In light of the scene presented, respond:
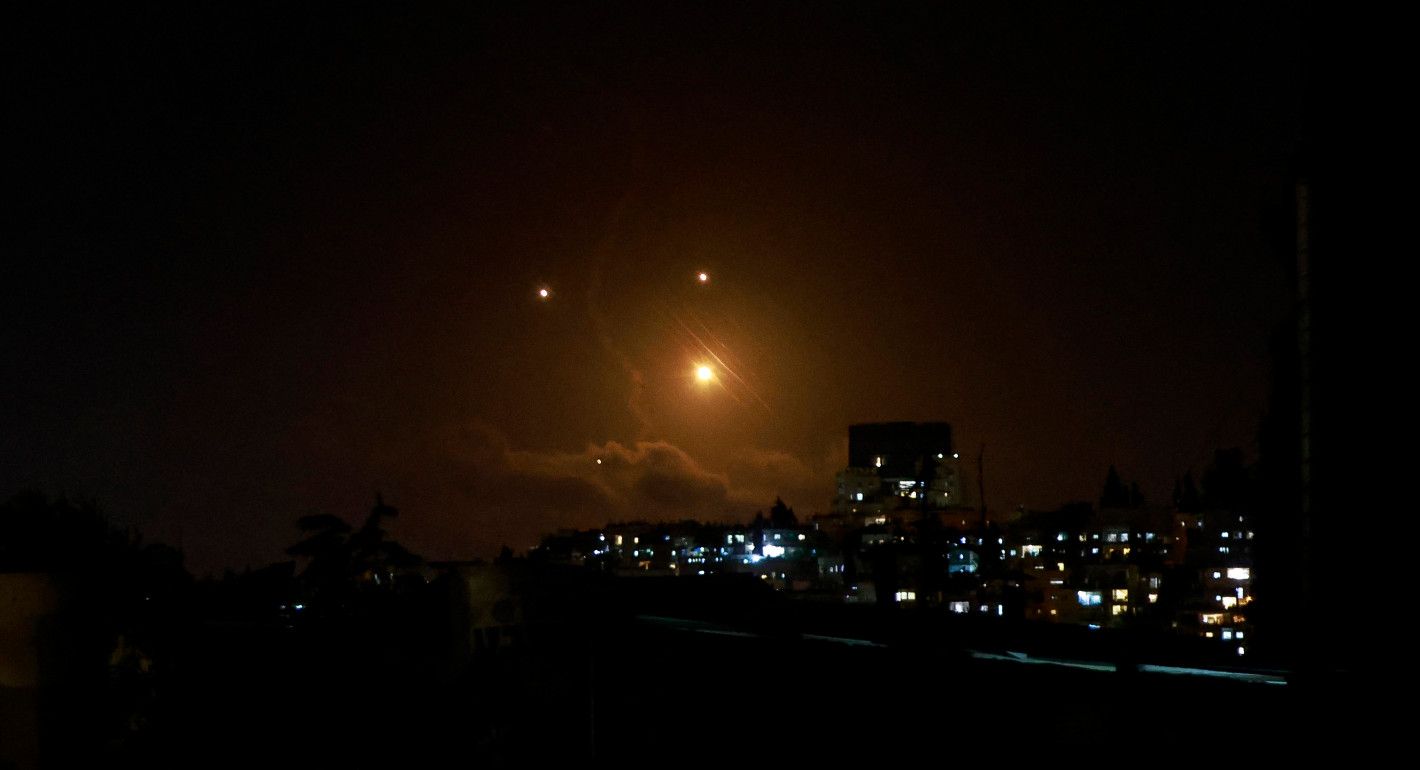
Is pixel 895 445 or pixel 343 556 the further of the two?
pixel 895 445

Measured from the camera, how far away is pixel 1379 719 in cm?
275

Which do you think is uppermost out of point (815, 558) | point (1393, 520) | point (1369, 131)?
point (1369, 131)

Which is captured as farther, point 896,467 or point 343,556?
point 896,467

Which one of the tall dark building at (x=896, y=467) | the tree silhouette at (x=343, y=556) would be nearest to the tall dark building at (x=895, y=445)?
the tall dark building at (x=896, y=467)

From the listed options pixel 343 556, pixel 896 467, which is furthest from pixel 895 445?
pixel 343 556

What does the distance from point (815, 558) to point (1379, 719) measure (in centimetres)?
1889

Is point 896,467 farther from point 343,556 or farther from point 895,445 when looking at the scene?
point 343,556

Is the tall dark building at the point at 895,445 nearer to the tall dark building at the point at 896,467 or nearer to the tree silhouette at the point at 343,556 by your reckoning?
the tall dark building at the point at 896,467

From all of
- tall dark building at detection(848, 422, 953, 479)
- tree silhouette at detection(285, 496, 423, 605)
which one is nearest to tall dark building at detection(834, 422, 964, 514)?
tall dark building at detection(848, 422, 953, 479)

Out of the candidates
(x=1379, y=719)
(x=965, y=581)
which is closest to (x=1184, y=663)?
(x=1379, y=719)

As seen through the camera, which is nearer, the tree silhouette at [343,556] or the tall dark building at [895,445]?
the tree silhouette at [343,556]

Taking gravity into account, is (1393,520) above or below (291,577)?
above

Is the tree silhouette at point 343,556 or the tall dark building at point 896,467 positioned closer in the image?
the tree silhouette at point 343,556

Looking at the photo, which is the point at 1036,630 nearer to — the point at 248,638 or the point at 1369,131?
the point at 1369,131
